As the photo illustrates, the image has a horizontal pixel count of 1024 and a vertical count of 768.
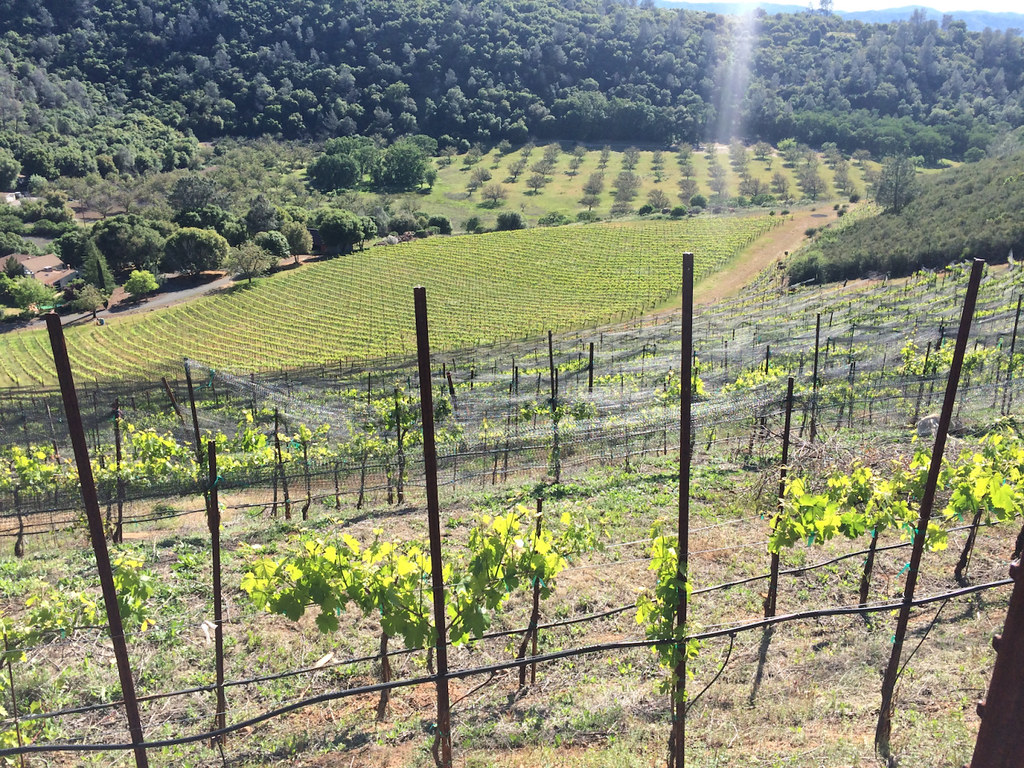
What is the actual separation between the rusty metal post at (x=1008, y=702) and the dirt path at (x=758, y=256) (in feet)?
162

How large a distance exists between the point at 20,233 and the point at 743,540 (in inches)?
3459

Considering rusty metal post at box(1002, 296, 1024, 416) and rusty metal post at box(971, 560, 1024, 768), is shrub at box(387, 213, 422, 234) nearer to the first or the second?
rusty metal post at box(1002, 296, 1024, 416)

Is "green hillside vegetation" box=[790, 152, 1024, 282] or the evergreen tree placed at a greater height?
"green hillside vegetation" box=[790, 152, 1024, 282]

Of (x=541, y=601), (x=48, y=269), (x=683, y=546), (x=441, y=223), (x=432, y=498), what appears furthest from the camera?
(x=441, y=223)

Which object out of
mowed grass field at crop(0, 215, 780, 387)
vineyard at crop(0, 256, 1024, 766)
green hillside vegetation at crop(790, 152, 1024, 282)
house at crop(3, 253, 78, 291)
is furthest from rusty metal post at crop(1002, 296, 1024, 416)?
house at crop(3, 253, 78, 291)

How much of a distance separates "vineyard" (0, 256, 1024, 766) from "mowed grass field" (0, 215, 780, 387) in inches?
1094

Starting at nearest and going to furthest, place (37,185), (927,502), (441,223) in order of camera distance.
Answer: (927,502), (441,223), (37,185)

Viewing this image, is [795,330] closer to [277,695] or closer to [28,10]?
[277,695]

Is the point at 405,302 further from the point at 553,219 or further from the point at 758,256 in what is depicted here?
the point at 553,219

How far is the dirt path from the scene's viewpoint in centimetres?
5362

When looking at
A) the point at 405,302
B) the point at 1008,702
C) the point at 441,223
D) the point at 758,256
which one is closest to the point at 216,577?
the point at 1008,702

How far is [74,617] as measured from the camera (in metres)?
6.25

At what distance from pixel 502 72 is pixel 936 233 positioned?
120258 mm

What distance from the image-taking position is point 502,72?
147m
